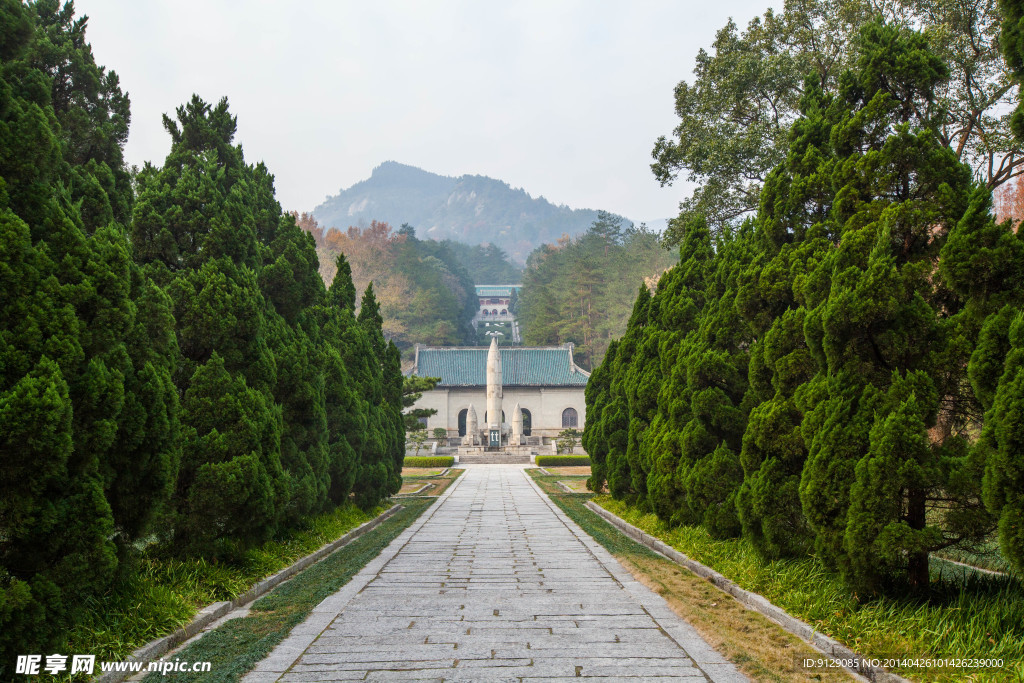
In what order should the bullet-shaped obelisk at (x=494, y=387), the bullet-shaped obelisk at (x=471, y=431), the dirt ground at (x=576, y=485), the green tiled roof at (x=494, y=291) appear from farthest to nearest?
the green tiled roof at (x=494, y=291) → the bullet-shaped obelisk at (x=494, y=387) → the bullet-shaped obelisk at (x=471, y=431) → the dirt ground at (x=576, y=485)

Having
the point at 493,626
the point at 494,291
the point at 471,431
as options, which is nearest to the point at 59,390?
the point at 493,626

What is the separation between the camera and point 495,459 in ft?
122

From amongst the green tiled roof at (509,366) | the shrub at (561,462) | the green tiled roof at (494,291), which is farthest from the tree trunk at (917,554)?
the green tiled roof at (494,291)

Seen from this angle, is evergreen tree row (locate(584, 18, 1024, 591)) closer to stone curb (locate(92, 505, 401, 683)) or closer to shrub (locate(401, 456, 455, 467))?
stone curb (locate(92, 505, 401, 683))

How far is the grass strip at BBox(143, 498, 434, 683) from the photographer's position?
4.54 meters

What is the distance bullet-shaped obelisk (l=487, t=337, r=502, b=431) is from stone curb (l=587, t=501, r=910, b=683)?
104ft

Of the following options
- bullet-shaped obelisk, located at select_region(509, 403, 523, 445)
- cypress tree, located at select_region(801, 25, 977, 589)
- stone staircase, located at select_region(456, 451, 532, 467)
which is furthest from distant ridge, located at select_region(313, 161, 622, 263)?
cypress tree, located at select_region(801, 25, 977, 589)

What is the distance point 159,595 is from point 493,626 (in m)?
2.49

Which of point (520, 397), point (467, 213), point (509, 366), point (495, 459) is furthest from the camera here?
point (467, 213)

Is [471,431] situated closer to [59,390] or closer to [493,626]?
[493,626]

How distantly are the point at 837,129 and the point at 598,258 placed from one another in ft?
169

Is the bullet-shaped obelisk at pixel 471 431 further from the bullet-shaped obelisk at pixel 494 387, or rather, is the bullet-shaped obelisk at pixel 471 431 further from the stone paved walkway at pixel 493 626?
the stone paved walkway at pixel 493 626

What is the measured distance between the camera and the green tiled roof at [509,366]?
149ft

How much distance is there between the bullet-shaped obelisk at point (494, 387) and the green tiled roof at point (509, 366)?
2744 millimetres
